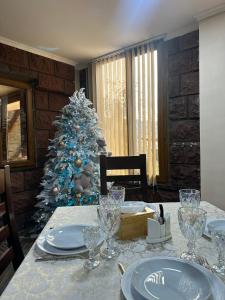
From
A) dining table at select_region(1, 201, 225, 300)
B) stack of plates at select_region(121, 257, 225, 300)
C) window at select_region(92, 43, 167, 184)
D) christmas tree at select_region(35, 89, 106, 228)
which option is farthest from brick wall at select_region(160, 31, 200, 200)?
stack of plates at select_region(121, 257, 225, 300)

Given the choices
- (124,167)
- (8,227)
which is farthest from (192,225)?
(124,167)

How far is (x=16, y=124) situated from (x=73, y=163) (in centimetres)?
91

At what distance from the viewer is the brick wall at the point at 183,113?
2.61 m

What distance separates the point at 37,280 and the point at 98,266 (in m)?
0.19

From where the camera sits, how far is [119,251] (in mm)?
896

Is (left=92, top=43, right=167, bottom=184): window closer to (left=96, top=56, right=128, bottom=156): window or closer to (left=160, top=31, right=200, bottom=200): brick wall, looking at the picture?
(left=96, top=56, right=128, bottom=156): window

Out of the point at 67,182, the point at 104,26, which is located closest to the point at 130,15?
the point at 104,26

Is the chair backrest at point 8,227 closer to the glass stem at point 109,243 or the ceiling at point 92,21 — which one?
the glass stem at point 109,243

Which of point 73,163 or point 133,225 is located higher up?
point 73,163

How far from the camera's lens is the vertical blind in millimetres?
2949

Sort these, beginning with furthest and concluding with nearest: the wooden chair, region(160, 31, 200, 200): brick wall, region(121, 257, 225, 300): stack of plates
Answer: region(160, 31, 200, 200): brick wall
the wooden chair
region(121, 257, 225, 300): stack of plates

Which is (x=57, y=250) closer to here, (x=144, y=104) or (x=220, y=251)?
(x=220, y=251)

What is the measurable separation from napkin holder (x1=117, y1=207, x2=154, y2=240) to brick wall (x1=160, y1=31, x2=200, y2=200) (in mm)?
1805

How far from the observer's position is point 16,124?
3037mm
